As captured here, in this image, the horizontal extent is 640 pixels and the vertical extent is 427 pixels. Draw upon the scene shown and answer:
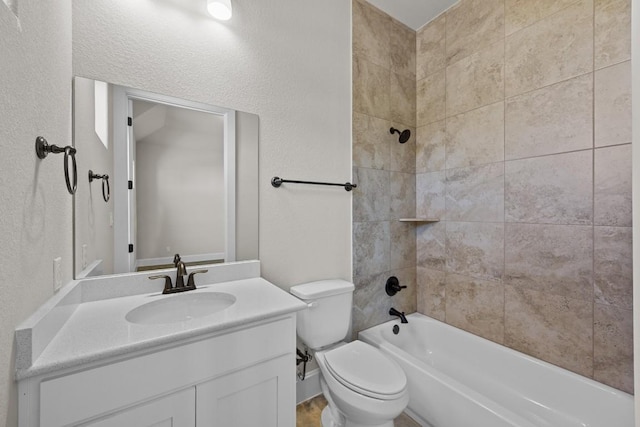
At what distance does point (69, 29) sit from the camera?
105cm

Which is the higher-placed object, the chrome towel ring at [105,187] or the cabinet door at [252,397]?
the chrome towel ring at [105,187]

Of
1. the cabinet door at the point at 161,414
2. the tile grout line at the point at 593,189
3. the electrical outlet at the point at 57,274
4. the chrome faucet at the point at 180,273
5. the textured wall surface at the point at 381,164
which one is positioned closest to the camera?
the cabinet door at the point at 161,414

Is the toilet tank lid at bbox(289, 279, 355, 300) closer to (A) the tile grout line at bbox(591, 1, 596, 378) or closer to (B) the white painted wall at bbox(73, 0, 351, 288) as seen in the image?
(B) the white painted wall at bbox(73, 0, 351, 288)

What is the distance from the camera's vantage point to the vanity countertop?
675 millimetres

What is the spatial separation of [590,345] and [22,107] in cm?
251

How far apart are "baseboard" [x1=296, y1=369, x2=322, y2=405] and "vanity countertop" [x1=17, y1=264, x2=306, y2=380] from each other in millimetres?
861

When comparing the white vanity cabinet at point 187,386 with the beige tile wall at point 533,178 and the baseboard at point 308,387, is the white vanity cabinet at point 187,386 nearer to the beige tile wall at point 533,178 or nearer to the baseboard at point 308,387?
the baseboard at point 308,387

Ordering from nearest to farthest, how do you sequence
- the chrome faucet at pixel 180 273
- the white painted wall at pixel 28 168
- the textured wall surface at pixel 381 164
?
the white painted wall at pixel 28 168
the chrome faucet at pixel 180 273
the textured wall surface at pixel 381 164

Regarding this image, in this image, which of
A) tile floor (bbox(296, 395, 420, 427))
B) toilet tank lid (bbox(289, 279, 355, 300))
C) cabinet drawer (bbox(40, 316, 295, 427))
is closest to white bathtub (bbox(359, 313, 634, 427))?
tile floor (bbox(296, 395, 420, 427))

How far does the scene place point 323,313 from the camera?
1.55 m

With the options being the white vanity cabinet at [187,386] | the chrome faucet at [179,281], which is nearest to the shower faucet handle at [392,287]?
the white vanity cabinet at [187,386]

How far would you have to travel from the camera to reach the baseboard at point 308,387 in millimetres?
1658

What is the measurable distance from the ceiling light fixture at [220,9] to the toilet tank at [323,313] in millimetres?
1563

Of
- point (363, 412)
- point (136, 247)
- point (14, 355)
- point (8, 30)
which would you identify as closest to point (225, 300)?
point (136, 247)
